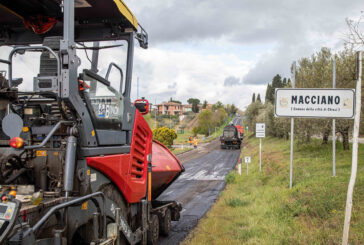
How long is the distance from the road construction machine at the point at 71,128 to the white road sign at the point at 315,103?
5106 mm

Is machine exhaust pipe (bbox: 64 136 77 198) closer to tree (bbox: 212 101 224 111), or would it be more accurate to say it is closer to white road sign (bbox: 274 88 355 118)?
white road sign (bbox: 274 88 355 118)

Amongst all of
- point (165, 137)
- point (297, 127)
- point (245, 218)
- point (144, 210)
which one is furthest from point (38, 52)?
point (165, 137)

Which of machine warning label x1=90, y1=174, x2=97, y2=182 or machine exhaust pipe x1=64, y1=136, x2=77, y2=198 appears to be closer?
machine exhaust pipe x1=64, y1=136, x2=77, y2=198

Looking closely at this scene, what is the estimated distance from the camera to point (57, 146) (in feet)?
13.2

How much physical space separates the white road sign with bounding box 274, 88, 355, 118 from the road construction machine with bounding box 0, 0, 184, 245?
511 centimetres

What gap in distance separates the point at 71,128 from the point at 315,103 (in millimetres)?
7200

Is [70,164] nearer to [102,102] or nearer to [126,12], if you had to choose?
[102,102]

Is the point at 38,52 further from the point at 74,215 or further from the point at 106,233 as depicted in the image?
the point at 106,233

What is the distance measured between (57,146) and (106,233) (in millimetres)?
1266

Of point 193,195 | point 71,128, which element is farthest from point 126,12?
point 193,195

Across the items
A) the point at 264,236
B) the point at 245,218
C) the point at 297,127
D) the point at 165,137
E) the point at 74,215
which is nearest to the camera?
the point at 74,215

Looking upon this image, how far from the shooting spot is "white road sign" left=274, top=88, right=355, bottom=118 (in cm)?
804

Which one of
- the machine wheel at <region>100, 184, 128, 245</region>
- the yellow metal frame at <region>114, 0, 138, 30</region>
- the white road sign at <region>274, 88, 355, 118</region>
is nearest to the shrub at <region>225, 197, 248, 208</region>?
the white road sign at <region>274, 88, 355, 118</region>

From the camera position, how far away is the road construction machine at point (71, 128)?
3.49 metres
